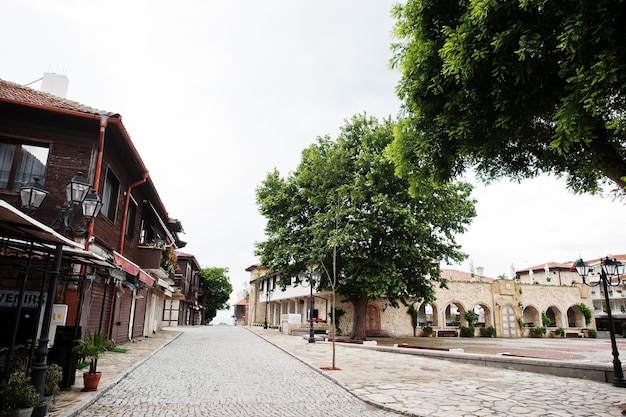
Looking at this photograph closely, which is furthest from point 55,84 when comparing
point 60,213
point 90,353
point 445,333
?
point 445,333

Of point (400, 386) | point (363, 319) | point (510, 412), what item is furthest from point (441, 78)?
point (363, 319)

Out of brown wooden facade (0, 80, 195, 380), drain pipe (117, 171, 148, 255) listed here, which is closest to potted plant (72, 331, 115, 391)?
brown wooden facade (0, 80, 195, 380)

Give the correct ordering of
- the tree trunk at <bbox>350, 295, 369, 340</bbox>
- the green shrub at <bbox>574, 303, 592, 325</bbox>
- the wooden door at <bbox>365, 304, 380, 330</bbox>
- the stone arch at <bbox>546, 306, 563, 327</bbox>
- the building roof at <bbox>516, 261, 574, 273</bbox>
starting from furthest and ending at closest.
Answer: the building roof at <bbox>516, 261, 574, 273</bbox> < the green shrub at <bbox>574, 303, 592, 325</bbox> < the stone arch at <bbox>546, 306, 563, 327</bbox> < the wooden door at <bbox>365, 304, 380, 330</bbox> < the tree trunk at <bbox>350, 295, 369, 340</bbox>

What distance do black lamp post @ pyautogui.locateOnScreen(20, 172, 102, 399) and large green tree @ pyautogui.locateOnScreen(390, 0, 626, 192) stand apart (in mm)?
6105

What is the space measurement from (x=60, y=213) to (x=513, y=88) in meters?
8.43

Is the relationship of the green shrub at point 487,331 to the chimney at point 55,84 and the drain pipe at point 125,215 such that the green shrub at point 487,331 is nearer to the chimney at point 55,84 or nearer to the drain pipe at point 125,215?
the drain pipe at point 125,215

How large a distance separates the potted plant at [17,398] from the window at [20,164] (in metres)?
6.96

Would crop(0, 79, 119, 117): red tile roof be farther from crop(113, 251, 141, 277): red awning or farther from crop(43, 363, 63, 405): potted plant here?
crop(43, 363, 63, 405): potted plant

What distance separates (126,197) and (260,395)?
1025 cm

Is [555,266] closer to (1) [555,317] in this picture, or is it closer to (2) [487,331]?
(1) [555,317]

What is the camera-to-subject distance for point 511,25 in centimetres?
573

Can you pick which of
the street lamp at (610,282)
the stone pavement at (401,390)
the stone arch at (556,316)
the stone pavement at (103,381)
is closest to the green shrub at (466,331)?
the stone arch at (556,316)

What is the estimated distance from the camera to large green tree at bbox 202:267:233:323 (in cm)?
6638

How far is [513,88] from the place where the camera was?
20.9 ft
